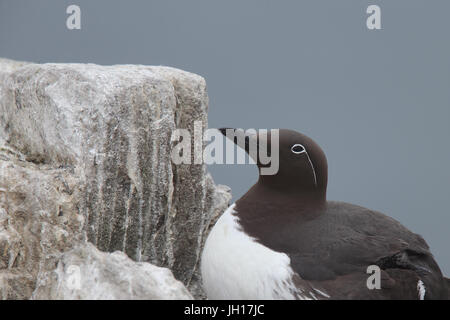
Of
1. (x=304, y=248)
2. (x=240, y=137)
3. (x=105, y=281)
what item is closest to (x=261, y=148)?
(x=240, y=137)

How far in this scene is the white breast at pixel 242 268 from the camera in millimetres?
3537

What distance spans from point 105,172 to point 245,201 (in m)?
0.94

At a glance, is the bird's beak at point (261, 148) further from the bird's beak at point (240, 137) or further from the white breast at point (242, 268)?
the white breast at point (242, 268)

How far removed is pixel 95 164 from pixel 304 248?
1.42m

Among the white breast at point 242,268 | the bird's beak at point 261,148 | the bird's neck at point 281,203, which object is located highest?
the bird's beak at point 261,148

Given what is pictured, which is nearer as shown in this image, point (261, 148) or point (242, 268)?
point (242, 268)

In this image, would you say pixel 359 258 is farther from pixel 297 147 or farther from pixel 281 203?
pixel 297 147

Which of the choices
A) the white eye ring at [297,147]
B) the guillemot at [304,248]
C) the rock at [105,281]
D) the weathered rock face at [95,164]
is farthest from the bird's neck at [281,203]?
the rock at [105,281]

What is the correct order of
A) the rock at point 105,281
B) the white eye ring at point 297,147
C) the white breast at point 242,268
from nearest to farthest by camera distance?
the rock at point 105,281, the white breast at point 242,268, the white eye ring at point 297,147

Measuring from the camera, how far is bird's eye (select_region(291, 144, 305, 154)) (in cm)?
383

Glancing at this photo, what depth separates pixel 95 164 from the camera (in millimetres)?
3803

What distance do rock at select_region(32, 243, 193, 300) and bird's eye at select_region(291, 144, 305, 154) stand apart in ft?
3.79
